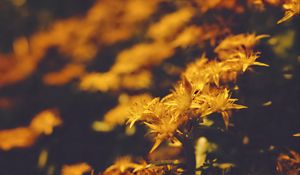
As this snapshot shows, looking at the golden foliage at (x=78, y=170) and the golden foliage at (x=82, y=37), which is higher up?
the golden foliage at (x=82, y=37)

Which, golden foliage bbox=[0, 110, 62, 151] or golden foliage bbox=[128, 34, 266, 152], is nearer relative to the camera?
golden foliage bbox=[128, 34, 266, 152]

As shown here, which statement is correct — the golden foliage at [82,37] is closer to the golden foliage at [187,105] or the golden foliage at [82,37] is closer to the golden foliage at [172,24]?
the golden foliage at [172,24]

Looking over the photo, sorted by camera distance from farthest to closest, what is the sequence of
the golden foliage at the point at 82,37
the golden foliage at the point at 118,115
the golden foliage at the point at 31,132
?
the golden foliage at the point at 82,37
the golden foliage at the point at 31,132
the golden foliage at the point at 118,115

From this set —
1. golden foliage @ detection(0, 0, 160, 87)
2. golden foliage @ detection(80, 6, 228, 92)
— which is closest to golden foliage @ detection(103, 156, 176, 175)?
golden foliage @ detection(80, 6, 228, 92)

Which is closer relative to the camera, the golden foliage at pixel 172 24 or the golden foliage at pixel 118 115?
the golden foliage at pixel 118 115

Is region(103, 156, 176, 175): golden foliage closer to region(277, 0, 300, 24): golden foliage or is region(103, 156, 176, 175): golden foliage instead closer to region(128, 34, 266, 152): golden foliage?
region(128, 34, 266, 152): golden foliage

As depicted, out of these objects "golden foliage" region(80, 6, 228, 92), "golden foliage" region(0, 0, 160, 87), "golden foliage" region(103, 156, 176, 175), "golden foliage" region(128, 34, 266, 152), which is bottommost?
"golden foliage" region(103, 156, 176, 175)

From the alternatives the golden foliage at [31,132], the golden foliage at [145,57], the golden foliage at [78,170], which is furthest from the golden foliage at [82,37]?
the golden foliage at [78,170]

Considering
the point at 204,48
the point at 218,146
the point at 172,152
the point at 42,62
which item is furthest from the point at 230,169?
the point at 42,62

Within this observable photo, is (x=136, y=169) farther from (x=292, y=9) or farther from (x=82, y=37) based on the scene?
(x=82, y=37)
